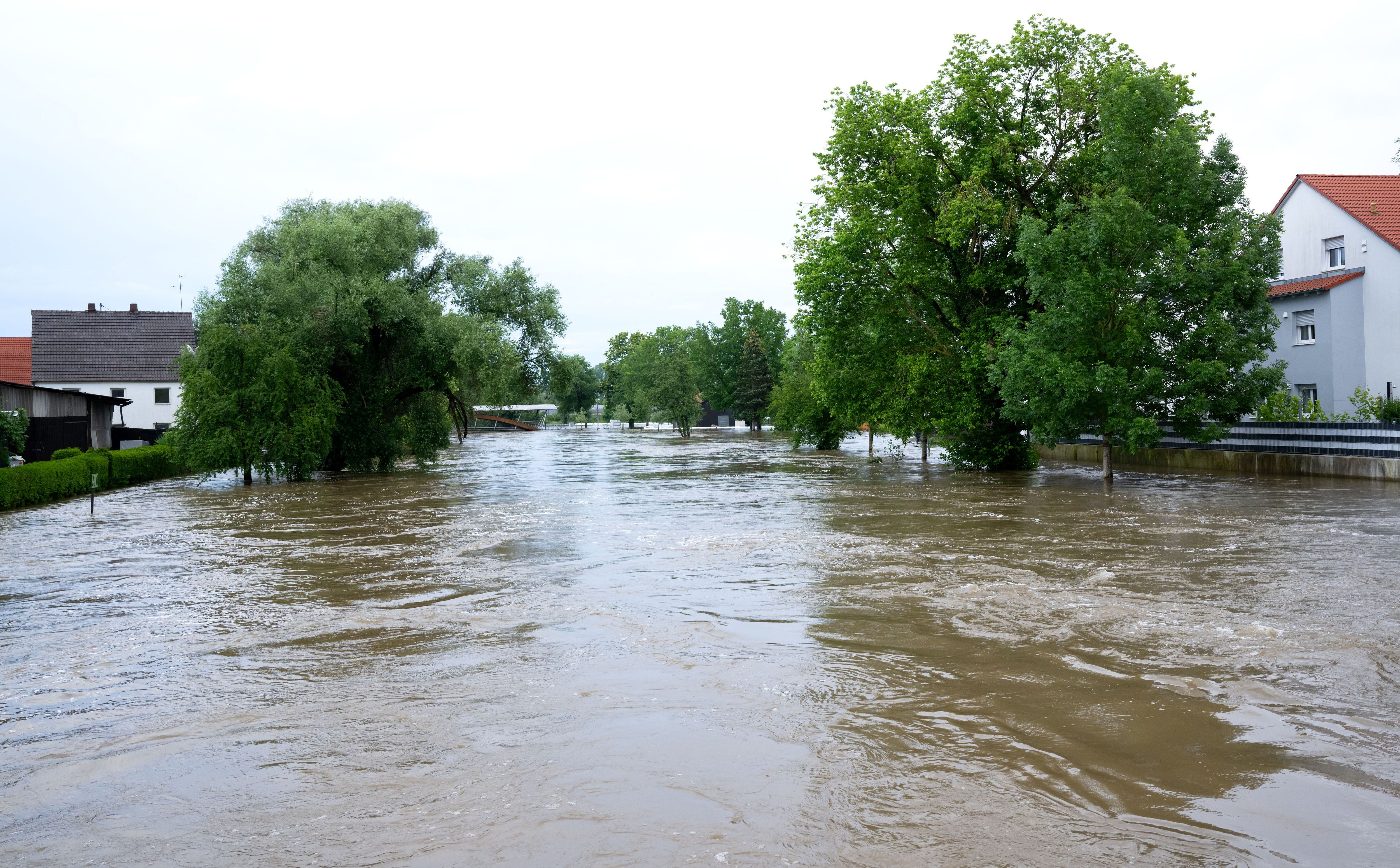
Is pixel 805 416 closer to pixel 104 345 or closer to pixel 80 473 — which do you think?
pixel 80 473

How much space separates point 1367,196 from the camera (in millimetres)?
34062

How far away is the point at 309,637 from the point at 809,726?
541 cm

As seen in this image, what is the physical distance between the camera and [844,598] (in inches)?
425

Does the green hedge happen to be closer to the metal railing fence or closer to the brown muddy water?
the brown muddy water

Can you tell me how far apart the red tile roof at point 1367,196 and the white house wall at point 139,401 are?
6048 cm

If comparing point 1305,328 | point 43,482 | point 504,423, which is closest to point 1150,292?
point 1305,328

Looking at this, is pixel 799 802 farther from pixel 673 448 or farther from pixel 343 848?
pixel 673 448

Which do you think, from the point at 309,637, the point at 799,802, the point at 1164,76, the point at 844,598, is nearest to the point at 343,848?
the point at 799,802

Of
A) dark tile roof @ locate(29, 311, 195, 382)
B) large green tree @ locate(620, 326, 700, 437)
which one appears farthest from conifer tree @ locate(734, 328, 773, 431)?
dark tile roof @ locate(29, 311, 195, 382)

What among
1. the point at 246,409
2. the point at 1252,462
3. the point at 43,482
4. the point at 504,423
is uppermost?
the point at 504,423

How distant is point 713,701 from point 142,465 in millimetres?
31305

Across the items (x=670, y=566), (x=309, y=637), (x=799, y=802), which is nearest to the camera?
(x=799, y=802)

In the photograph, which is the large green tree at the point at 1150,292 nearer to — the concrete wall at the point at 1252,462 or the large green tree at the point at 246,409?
the concrete wall at the point at 1252,462

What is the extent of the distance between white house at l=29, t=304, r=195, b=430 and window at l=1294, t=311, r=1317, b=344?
58.7 m
